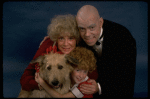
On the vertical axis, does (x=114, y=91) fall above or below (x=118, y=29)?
below

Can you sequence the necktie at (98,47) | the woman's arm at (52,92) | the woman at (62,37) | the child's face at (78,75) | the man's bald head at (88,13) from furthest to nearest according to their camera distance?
the necktie at (98,47) → the woman at (62,37) → the man's bald head at (88,13) → the child's face at (78,75) → the woman's arm at (52,92)

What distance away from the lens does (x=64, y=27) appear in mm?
3246

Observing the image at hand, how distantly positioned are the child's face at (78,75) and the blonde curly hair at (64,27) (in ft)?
2.49

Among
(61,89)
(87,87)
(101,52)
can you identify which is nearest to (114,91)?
(87,87)

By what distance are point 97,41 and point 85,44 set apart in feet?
0.93

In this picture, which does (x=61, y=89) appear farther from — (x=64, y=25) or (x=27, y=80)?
(x=64, y=25)

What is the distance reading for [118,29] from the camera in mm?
3594

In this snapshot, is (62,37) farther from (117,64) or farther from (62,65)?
(117,64)

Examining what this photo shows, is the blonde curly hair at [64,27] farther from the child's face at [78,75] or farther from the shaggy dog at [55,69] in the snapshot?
the child's face at [78,75]

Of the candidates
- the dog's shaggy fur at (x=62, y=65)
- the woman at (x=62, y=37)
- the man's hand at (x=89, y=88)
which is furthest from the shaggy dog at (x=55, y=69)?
the woman at (x=62, y=37)

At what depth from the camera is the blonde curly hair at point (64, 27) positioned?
10.6ft

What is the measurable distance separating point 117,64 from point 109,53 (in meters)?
0.28

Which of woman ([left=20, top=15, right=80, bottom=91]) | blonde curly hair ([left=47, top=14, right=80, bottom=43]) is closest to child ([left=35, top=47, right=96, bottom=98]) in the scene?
woman ([left=20, top=15, right=80, bottom=91])

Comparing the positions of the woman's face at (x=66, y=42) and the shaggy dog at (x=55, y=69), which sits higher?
the woman's face at (x=66, y=42)
